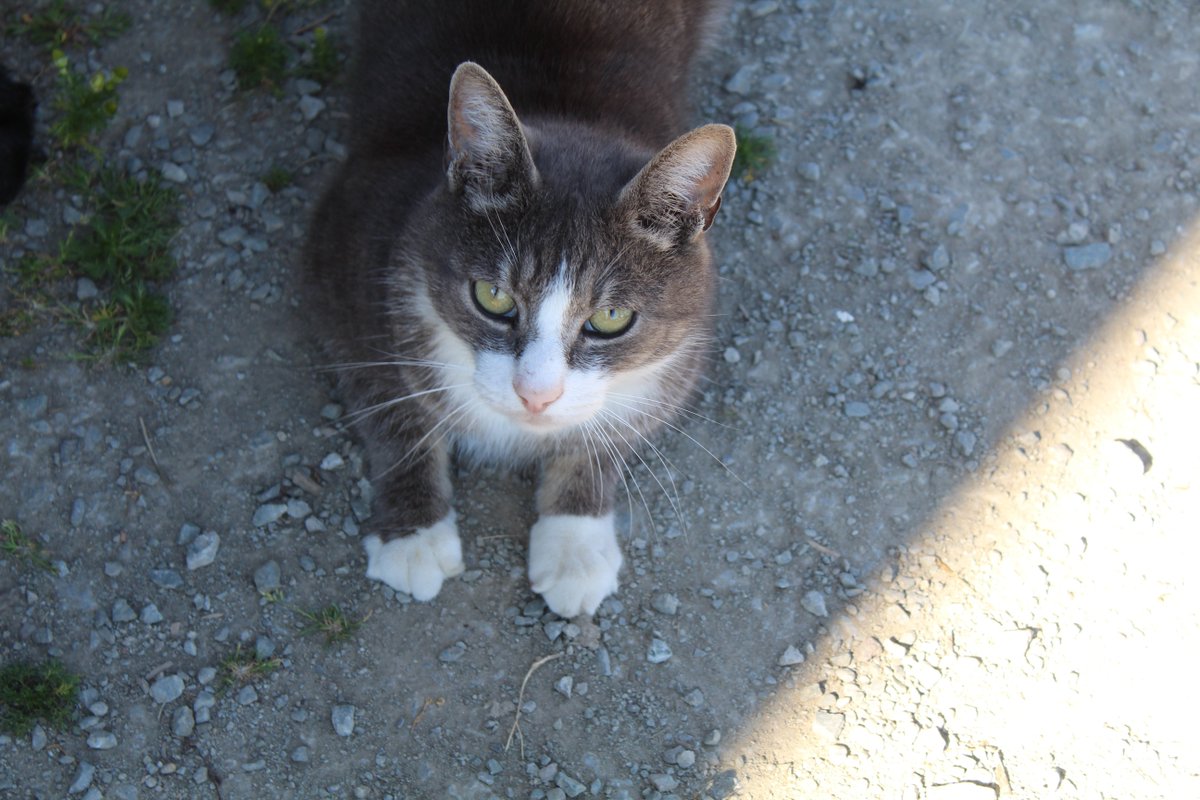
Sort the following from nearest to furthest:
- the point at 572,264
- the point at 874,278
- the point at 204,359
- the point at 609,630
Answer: the point at 572,264, the point at 609,630, the point at 204,359, the point at 874,278

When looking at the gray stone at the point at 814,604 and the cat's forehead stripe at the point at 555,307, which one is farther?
the gray stone at the point at 814,604

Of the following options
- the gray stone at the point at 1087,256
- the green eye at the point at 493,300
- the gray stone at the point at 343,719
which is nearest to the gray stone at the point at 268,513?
the gray stone at the point at 343,719

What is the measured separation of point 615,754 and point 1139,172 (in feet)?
8.60

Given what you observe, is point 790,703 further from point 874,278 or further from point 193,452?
point 193,452

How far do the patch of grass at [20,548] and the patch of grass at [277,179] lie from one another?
131cm

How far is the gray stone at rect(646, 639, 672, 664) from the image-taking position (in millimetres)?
2973

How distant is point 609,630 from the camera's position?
3.01m

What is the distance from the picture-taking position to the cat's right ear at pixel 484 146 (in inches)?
89.6

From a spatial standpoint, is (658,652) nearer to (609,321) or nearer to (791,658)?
(791,658)

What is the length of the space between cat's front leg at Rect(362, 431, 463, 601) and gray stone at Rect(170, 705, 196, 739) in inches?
23.2

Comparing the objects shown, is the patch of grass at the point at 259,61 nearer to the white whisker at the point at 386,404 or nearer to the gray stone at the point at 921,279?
the white whisker at the point at 386,404

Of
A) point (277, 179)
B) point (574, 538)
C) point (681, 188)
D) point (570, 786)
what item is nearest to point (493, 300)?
point (681, 188)

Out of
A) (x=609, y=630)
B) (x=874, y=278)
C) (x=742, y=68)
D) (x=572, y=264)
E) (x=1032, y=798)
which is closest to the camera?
(x=572, y=264)

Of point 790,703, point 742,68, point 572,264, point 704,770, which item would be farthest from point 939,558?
point 742,68
